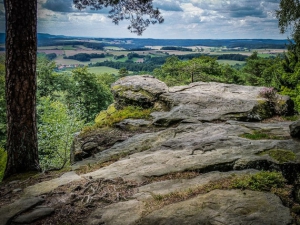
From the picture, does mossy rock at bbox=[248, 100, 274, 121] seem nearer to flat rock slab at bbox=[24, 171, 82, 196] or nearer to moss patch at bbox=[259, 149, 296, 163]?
moss patch at bbox=[259, 149, 296, 163]

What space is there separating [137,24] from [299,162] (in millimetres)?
7902

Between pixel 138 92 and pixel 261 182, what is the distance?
33.2 feet

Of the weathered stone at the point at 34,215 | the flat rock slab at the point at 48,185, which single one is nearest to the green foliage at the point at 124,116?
the flat rock slab at the point at 48,185

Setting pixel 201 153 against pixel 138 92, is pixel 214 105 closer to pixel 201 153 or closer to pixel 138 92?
pixel 138 92

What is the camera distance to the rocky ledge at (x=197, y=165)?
12.8ft

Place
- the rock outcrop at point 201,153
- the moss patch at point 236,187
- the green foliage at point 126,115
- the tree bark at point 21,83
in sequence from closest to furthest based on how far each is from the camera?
the rock outcrop at point 201,153 → the moss patch at point 236,187 → the tree bark at point 21,83 → the green foliage at point 126,115

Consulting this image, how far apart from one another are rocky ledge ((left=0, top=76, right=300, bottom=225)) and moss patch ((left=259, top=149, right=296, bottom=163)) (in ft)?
0.07

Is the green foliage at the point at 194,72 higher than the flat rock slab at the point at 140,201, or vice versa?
the green foliage at the point at 194,72

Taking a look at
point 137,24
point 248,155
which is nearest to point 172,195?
point 248,155

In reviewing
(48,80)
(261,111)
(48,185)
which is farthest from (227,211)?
(48,80)

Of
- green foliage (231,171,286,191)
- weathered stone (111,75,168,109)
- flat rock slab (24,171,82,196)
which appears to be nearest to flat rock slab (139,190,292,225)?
green foliage (231,171,286,191)

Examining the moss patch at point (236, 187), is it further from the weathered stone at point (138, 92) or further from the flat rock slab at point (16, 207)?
the weathered stone at point (138, 92)

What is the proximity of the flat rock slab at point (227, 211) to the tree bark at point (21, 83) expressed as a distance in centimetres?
553

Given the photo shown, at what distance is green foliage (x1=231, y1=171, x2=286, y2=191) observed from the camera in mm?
4387
